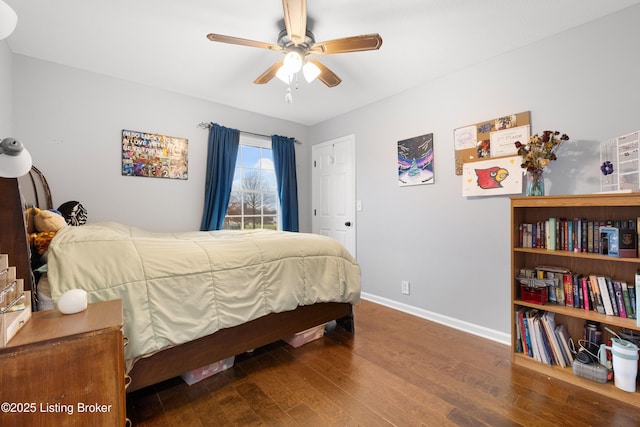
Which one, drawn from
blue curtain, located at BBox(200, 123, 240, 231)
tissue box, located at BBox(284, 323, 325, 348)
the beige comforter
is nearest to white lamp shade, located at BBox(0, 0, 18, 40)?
the beige comforter

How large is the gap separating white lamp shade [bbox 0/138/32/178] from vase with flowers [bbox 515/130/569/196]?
8.65 feet

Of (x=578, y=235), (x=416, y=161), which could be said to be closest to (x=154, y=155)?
(x=416, y=161)

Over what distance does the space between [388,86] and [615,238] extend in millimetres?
2190

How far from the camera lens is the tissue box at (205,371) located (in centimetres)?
172

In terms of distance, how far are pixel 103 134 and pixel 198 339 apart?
233cm

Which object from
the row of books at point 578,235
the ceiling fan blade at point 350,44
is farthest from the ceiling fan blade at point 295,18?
the row of books at point 578,235

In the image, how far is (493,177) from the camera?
2336 millimetres

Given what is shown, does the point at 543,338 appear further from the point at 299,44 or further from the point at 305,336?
the point at 299,44

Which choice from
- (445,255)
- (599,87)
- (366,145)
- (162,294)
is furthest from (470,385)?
(366,145)

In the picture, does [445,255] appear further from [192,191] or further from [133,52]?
[133,52]

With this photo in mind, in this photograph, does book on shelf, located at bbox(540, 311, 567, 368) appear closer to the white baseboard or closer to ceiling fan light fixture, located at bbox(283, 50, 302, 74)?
the white baseboard

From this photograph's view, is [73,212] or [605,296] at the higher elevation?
[73,212]

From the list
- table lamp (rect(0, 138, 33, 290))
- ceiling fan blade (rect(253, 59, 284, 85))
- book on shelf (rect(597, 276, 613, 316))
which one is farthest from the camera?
ceiling fan blade (rect(253, 59, 284, 85))

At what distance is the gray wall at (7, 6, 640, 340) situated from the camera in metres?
1.94
